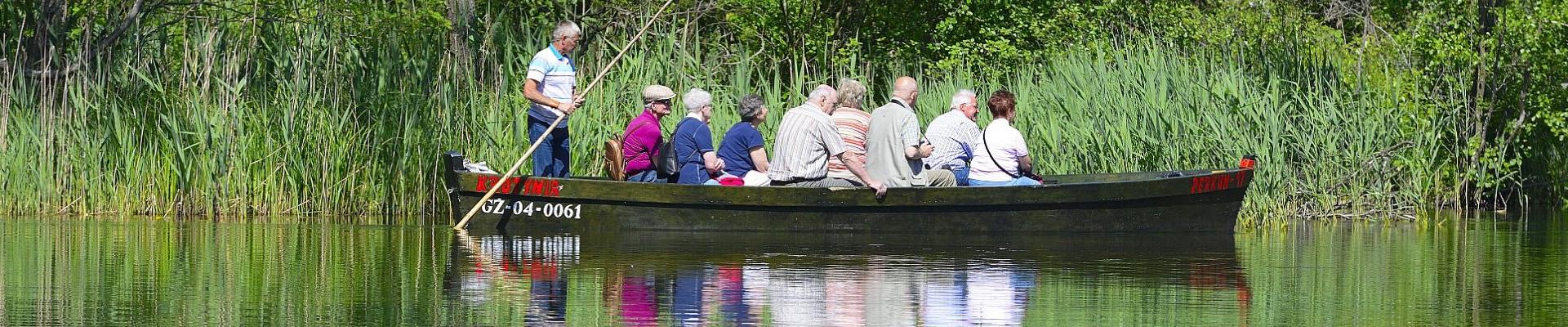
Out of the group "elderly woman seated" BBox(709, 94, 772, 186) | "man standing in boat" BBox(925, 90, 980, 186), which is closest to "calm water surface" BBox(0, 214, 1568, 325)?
"elderly woman seated" BBox(709, 94, 772, 186)

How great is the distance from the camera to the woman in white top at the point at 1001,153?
1212 centimetres

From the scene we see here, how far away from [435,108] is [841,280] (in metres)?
6.32

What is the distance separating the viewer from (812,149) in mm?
11914

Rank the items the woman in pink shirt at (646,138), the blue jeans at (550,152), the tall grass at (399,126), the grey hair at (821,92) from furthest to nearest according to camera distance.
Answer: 1. the tall grass at (399,126)
2. the blue jeans at (550,152)
3. the woman in pink shirt at (646,138)
4. the grey hair at (821,92)

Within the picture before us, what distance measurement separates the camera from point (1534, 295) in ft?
26.7

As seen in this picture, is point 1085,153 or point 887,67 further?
point 887,67

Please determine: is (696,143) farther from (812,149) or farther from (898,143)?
(898,143)

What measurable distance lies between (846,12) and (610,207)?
7.91 metres

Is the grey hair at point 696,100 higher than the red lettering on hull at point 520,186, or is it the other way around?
the grey hair at point 696,100

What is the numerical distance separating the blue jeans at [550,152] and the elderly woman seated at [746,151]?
104cm

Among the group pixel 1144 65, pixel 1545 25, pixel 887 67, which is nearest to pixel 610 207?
pixel 1144 65

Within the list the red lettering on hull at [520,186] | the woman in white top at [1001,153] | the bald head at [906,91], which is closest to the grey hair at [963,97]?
the woman in white top at [1001,153]

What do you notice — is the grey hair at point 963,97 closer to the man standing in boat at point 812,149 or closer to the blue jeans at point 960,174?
the blue jeans at point 960,174

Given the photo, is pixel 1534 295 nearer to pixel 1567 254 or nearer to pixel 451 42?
pixel 1567 254
